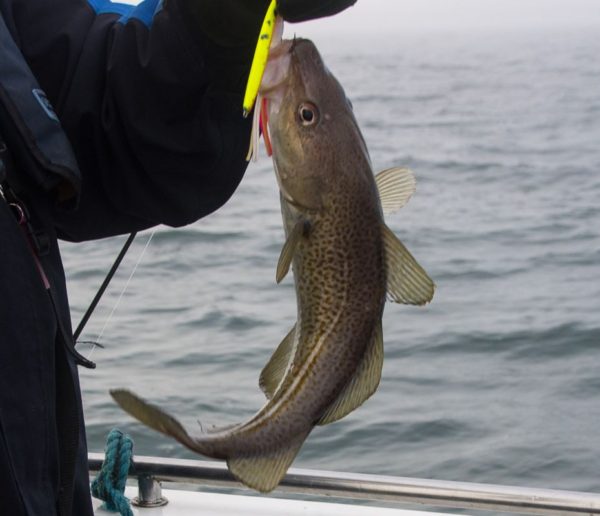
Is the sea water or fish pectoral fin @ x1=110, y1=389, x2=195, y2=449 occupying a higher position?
fish pectoral fin @ x1=110, y1=389, x2=195, y2=449

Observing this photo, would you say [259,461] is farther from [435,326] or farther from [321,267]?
[435,326]

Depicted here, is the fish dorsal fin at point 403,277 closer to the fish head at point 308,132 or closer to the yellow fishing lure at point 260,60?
the fish head at point 308,132

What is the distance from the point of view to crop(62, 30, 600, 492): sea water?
5328mm

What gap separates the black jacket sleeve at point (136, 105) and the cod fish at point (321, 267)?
289 millimetres

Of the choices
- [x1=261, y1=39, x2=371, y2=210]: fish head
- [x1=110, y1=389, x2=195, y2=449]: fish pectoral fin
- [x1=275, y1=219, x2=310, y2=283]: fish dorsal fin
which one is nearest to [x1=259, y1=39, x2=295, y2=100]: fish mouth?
[x1=261, y1=39, x2=371, y2=210]: fish head

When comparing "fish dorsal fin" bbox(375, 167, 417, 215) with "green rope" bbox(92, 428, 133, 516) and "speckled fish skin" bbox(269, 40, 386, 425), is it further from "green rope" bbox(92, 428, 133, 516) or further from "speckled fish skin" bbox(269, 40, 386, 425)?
"green rope" bbox(92, 428, 133, 516)

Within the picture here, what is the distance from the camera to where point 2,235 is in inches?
64.4

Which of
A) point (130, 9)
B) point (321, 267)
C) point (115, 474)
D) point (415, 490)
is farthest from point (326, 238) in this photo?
point (115, 474)

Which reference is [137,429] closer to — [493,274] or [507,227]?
[493,274]

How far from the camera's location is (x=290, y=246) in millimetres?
1444

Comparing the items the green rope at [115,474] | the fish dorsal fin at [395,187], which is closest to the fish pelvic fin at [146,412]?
the fish dorsal fin at [395,187]

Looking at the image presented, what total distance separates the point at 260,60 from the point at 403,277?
0.34m

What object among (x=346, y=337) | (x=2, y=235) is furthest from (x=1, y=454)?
(x=346, y=337)

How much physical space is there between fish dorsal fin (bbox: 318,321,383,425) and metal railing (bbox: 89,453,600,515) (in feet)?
3.35
